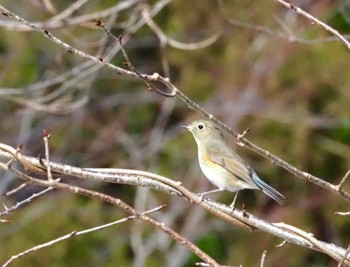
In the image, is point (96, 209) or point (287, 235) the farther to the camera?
point (96, 209)

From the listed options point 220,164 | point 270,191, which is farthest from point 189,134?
point 270,191

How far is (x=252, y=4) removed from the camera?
9086 mm

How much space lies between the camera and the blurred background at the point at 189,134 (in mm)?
9031

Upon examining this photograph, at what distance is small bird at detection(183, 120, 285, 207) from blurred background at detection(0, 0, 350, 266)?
4476 millimetres

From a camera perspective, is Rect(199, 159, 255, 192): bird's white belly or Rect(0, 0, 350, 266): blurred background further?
Rect(0, 0, 350, 266): blurred background

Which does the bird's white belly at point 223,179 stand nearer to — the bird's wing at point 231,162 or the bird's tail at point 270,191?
the bird's wing at point 231,162

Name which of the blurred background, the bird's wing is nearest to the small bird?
the bird's wing

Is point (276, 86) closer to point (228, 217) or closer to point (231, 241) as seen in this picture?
point (231, 241)

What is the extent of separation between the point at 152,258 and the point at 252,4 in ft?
8.14

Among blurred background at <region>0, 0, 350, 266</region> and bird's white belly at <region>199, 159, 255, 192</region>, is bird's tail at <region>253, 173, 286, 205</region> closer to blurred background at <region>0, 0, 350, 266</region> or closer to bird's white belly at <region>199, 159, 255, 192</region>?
bird's white belly at <region>199, 159, 255, 192</region>

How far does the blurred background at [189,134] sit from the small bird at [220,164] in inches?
176

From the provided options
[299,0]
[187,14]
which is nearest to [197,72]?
[187,14]

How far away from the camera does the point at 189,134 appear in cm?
924

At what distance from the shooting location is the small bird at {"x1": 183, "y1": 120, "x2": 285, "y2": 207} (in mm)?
3871
